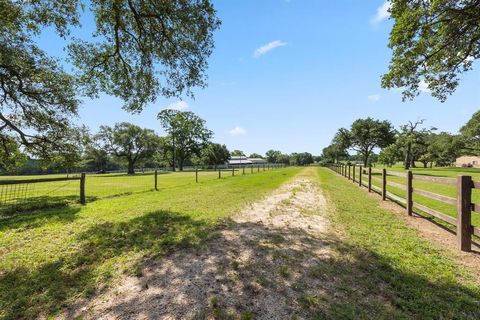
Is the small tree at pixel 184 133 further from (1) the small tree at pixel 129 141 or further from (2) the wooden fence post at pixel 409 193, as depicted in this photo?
(2) the wooden fence post at pixel 409 193

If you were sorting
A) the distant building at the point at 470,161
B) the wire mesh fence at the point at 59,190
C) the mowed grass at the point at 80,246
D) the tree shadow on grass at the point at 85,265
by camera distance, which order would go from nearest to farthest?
the tree shadow on grass at the point at 85,265, the mowed grass at the point at 80,246, the wire mesh fence at the point at 59,190, the distant building at the point at 470,161

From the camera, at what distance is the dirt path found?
111 inches

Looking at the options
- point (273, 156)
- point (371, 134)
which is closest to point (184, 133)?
point (371, 134)

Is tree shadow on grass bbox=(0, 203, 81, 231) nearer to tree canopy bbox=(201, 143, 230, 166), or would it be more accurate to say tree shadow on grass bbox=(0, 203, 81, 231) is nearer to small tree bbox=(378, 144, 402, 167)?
small tree bbox=(378, 144, 402, 167)

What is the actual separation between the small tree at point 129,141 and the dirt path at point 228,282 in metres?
58.3

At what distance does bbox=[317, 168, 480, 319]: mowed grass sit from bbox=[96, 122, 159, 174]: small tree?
2347 inches

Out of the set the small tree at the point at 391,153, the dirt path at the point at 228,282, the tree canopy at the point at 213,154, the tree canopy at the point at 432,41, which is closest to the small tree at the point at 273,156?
the tree canopy at the point at 213,154

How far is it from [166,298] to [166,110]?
67.4m

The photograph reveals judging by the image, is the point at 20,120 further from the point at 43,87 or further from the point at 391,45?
the point at 391,45

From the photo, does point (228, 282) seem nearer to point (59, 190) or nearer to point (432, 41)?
point (432, 41)

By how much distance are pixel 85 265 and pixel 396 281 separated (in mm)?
5149

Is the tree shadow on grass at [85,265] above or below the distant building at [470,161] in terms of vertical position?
below

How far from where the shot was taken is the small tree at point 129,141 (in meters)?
56.2

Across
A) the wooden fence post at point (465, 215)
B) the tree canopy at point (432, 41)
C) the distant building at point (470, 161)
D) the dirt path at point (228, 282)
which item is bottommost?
the dirt path at point (228, 282)
